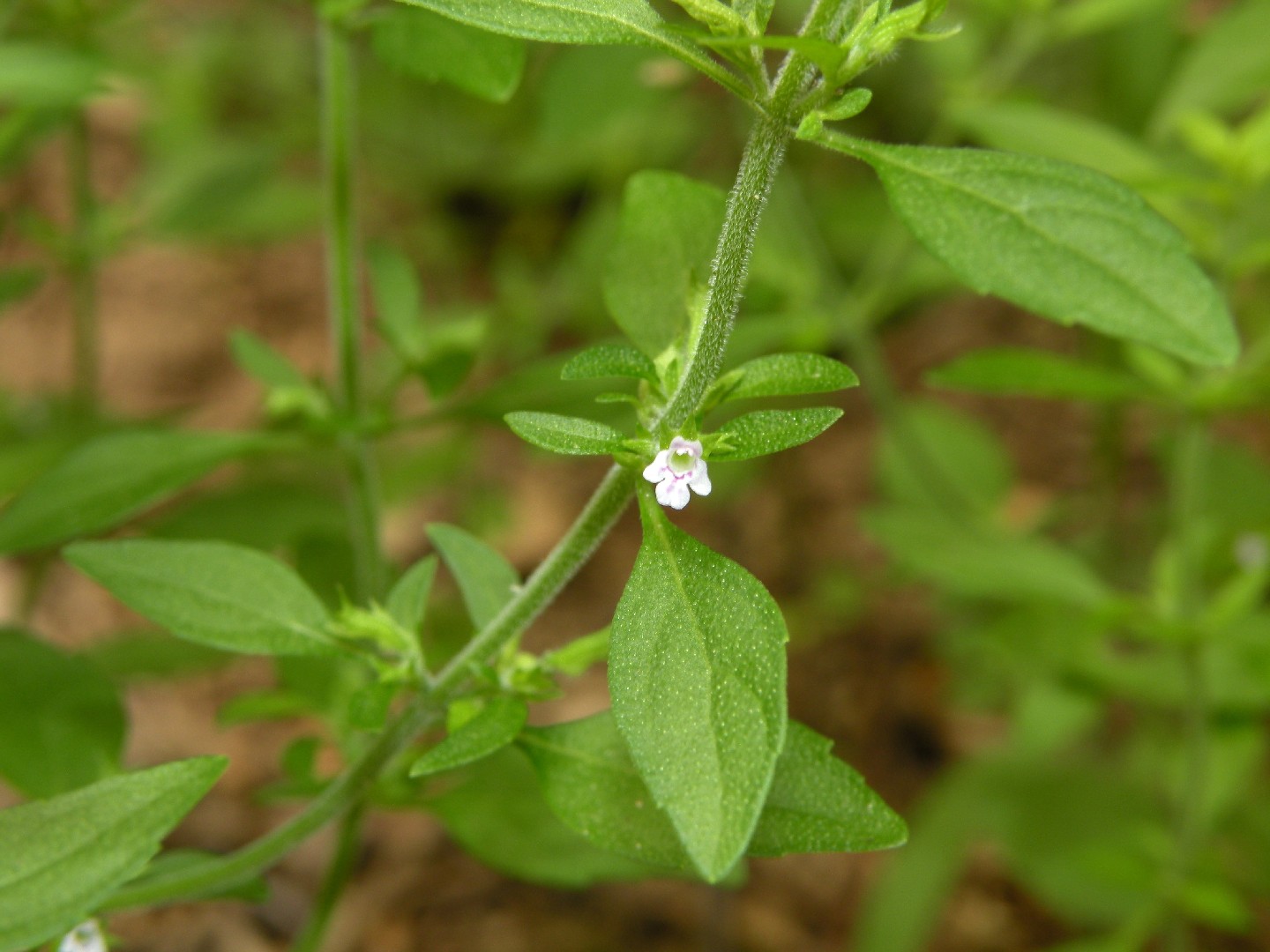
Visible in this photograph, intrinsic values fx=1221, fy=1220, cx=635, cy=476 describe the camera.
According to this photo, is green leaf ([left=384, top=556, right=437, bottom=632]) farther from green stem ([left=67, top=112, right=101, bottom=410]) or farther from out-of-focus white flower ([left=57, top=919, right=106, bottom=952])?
green stem ([left=67, top=112, right=101, bottom=410])

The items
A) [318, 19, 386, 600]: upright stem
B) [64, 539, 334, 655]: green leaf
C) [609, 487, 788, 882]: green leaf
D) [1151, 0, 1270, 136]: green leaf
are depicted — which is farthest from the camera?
[1151, 0, 1270, 136]: green leaf

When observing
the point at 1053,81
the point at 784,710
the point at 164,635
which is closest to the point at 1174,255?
the point at 784,710

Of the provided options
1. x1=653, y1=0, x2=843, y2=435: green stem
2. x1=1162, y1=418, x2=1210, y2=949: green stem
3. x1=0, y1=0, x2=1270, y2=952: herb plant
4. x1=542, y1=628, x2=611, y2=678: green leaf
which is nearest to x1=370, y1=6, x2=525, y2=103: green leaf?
x1=0, y1=0, x2=1270, y2=952: herb plant

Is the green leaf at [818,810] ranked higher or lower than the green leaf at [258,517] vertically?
higher

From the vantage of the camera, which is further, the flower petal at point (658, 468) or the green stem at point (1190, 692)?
the green stem at point (1190, 692)

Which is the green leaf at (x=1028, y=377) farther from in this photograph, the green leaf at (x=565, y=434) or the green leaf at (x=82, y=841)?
the green leaf at (x=82, y=841)

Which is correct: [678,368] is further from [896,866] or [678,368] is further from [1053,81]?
[1053,81]

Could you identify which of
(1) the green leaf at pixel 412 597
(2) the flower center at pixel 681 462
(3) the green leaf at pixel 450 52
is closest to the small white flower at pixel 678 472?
(2) the flower center at pixel 681 462

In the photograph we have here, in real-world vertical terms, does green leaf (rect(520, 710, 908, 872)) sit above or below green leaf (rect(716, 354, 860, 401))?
below
